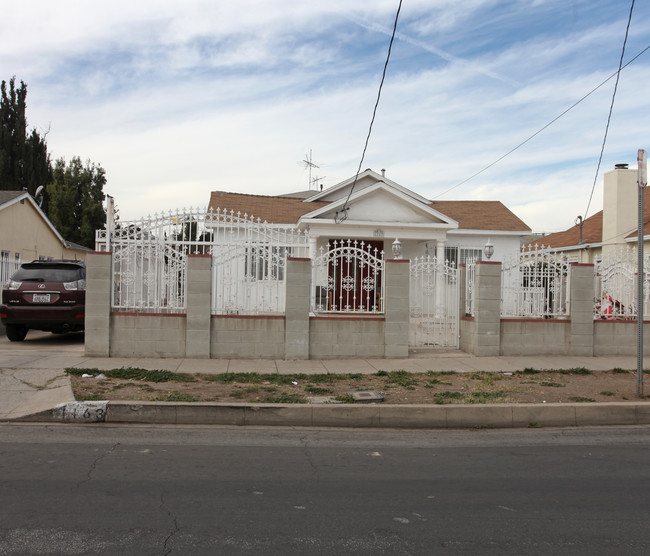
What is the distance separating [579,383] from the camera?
9.45 metres

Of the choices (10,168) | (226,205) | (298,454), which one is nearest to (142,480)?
(298,454)

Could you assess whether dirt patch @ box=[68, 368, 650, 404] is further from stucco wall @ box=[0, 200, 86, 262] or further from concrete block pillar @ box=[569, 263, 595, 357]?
stucco wall @ box=[0, 200, 86, 262]

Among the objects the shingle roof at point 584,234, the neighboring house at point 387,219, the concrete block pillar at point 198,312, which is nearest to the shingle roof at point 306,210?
the neighboring house at point 387,219

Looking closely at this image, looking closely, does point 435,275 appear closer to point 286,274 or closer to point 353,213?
point 286,274

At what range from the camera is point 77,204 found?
130 ft

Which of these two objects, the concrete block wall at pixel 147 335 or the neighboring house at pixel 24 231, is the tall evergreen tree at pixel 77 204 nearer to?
the neighboring house at pixel 24 231

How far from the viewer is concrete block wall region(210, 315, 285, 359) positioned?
10836 mm

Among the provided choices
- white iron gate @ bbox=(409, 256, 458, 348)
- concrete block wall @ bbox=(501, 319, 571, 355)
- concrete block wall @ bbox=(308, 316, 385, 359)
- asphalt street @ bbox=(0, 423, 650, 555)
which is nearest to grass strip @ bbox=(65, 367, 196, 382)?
asphalt street @ bbox=(0, 423, 650, 555)

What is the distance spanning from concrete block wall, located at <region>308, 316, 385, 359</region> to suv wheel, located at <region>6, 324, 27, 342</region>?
644 cm

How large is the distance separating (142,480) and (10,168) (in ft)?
124

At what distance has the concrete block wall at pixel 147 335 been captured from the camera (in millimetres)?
10680

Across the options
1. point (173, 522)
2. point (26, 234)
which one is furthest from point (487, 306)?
point (26, 234)

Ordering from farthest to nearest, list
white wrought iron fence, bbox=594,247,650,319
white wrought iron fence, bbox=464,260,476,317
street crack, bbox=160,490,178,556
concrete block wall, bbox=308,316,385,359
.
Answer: white wrought iron fence, bbox=594,247,650,319 → white wrought iron fence, bbox=464,260,476,317 → concrete block wall, bbox=308,316,385,359 → street crack, bbox=160,490,178,556

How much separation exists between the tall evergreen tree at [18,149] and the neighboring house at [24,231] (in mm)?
14618
